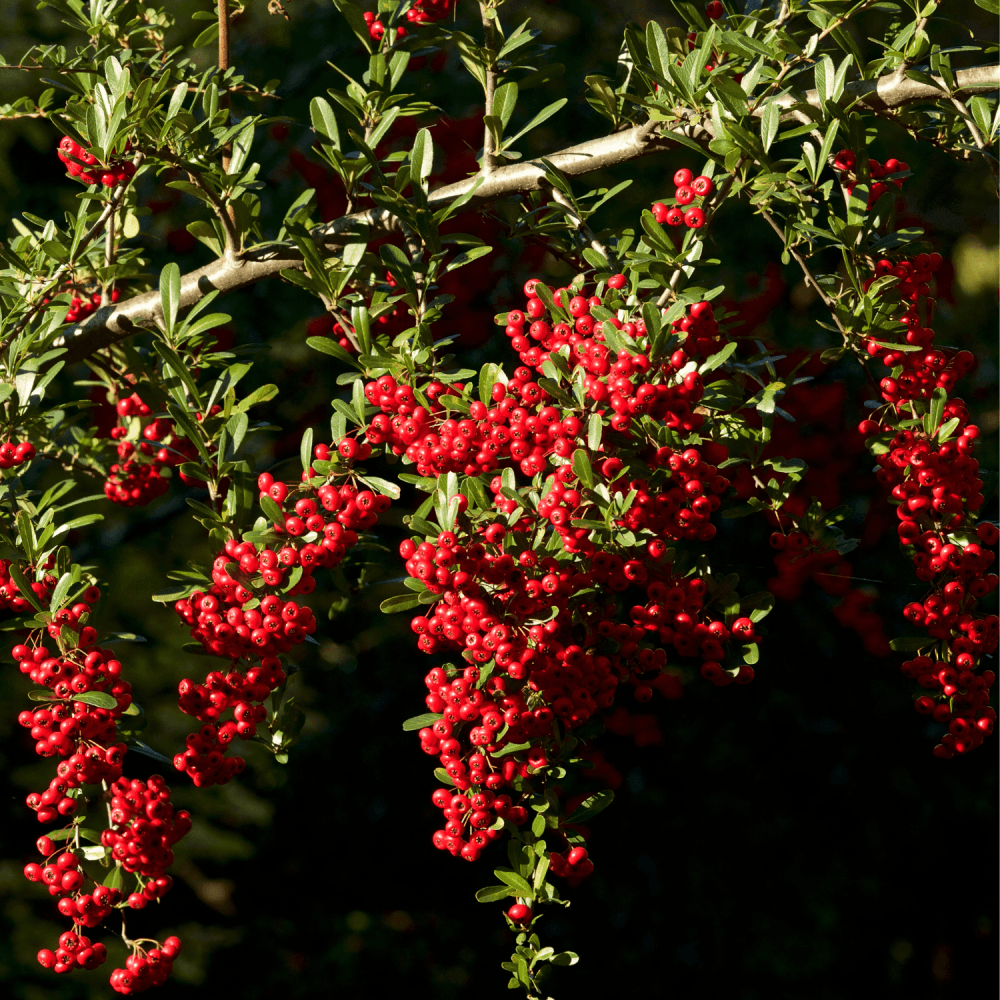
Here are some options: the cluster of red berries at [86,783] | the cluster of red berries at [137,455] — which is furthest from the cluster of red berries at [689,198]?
the cluster of red berries at [137,455]

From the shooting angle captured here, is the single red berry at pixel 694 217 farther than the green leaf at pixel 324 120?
No


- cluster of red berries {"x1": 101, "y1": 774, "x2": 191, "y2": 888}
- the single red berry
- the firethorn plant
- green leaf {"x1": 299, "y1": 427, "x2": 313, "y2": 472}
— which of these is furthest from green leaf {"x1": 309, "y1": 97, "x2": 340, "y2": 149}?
cluster of red berries {"x1": 101, "y1": 774, "x2": 191, "y2": 888}

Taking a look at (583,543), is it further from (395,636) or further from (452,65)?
(452,65)

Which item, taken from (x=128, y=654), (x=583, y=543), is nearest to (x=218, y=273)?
(x=583, y=543)

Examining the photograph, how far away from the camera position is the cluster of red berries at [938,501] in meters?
1.67

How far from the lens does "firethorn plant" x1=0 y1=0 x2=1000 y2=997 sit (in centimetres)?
152

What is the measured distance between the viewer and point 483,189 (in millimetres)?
1839

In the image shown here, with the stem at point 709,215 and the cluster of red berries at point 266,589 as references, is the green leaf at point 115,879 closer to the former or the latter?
the cluster of red berries at point 266,589

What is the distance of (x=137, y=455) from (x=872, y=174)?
1.78 metres

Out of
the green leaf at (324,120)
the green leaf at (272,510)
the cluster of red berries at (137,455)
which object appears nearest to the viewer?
the green leaf at (272,510)

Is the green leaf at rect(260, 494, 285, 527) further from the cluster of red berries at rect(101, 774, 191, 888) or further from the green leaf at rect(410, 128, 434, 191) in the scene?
the green leaf at rect(410, 128, 434, 191)

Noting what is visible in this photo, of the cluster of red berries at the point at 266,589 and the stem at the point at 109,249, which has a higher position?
the stem at the point at 109,249

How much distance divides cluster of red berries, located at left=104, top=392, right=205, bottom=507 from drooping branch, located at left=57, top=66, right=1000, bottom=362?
0.34 m

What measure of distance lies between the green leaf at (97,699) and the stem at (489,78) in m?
1.17
